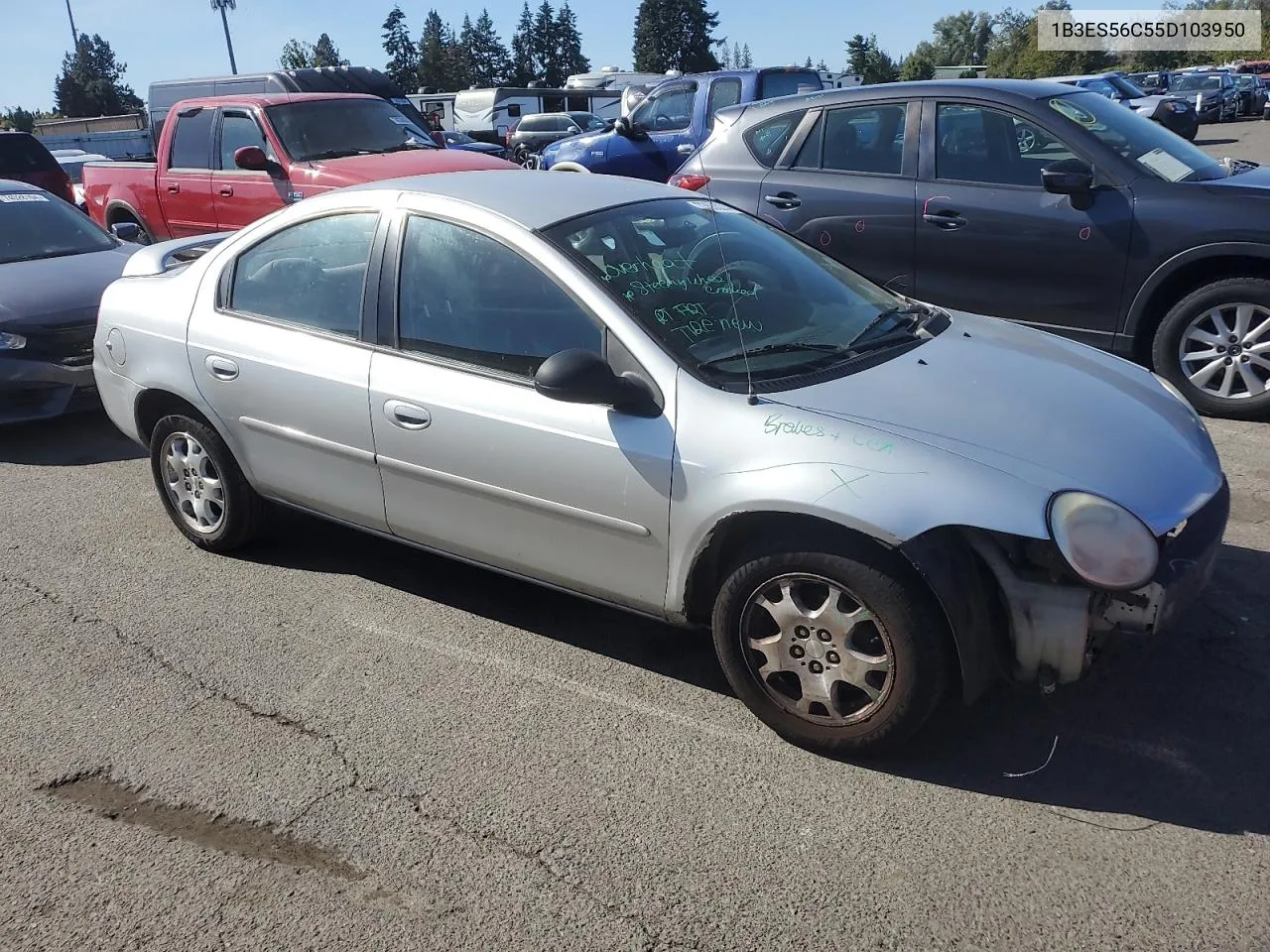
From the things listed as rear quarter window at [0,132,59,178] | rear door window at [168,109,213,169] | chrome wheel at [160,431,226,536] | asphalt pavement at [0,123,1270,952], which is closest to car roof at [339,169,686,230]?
chrome wheel at [160,431,226,536]

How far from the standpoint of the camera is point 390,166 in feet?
29.8

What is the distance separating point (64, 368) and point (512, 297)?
4168 millimetres

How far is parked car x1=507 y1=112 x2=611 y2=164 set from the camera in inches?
943

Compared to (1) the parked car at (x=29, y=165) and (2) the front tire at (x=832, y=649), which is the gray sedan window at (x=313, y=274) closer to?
(2) the front tire at (x=832, y=649)

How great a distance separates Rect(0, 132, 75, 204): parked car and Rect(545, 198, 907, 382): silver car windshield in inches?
461

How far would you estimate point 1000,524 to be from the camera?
9.39 feet

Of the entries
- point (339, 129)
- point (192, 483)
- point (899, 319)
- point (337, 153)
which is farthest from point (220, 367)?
point (339, 129)

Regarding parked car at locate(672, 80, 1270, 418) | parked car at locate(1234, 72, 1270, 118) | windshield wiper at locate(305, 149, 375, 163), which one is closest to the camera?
parked car at locate(672, 80, 1270, 418)

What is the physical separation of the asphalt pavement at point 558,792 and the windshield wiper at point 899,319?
1.20 m

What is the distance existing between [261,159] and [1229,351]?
733 centimetres

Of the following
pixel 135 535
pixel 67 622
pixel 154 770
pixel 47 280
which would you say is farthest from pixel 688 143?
pixel 154 770

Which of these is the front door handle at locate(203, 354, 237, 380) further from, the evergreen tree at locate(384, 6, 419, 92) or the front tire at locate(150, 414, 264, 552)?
the evergreen tree at locate(384, 6, 419, 92)

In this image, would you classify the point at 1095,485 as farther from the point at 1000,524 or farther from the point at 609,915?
the point at 609,915

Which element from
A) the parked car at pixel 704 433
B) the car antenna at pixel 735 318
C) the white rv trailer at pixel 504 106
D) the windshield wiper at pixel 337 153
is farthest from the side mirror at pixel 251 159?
the white rv trailer at pixel 504 106
